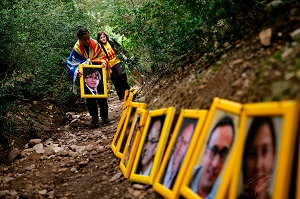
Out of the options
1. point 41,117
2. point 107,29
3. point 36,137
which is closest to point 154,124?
point 36,137

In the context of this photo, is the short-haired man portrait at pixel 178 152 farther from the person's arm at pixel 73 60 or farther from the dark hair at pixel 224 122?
the person's arm at pixel 73 60

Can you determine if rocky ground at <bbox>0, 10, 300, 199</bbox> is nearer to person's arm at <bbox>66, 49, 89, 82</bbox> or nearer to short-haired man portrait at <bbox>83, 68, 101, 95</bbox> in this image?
short-haired man portrait at <bbox>83, 68, 101, 95</bbox>

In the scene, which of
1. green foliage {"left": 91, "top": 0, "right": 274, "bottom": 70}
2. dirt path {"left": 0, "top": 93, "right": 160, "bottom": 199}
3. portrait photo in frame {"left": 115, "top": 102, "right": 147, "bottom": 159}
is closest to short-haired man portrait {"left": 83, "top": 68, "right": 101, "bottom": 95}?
dirt path {"left": 0, "top": 93, "right": 160, "bottom": 199}

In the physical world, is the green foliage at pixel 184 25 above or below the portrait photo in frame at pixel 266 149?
above

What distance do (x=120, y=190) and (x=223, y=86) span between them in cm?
125

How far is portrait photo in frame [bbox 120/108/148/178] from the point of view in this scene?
10.3 feet

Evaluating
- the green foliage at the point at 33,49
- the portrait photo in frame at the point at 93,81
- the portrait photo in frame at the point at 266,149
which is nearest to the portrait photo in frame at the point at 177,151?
the portrait photo in frame at the point at 266,149

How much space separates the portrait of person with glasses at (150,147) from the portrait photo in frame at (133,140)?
0.64ft

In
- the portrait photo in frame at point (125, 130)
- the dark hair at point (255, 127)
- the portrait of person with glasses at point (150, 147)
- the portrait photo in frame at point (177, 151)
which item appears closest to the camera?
the dark hair at point (255, 127)

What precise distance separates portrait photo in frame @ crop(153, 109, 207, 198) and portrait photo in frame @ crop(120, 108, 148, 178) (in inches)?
20.2

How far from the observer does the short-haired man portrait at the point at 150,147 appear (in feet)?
9.26

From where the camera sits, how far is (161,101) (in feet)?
11.4

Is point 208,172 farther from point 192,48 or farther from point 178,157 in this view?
point 192,48

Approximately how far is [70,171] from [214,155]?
218 cm
